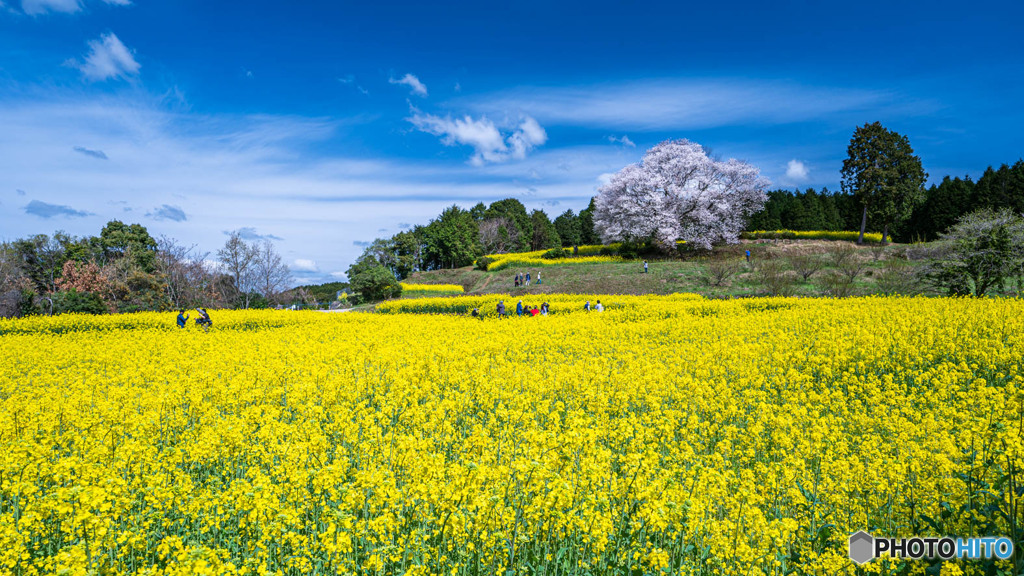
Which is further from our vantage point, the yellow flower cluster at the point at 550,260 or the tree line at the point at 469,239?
the tree line at the point at 469,239

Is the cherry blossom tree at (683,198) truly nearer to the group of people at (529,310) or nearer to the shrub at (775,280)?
the shrub at (775,280)

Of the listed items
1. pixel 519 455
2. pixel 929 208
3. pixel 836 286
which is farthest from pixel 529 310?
pixel 929 208

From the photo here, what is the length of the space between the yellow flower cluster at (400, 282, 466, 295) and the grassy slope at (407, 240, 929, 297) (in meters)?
1.20

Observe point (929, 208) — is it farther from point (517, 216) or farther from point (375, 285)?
point (375, 285)

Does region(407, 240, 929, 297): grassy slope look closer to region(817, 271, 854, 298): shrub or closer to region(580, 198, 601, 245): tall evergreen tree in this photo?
region(817, 271, 854, 298): shrub

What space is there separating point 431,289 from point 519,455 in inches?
1631

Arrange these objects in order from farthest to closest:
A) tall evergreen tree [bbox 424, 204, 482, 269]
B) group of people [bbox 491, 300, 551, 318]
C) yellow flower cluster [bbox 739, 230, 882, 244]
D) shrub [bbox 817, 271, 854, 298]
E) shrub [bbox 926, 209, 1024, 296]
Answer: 1. tall evergreen tree [bbox 424, 204, 482, 269]
2. yellow flower cluster [bbox 739, 230, 882, 244]
3. shrub [bbox 817, 271, 854, 298]
4. group of people [bbox 491, 300, 551, 318]
5. shrub [bbox 926, 209, 1024, 296]

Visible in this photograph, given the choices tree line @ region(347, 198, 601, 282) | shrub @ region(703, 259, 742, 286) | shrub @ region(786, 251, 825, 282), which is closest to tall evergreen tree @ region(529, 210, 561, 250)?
tree line @ region(347, 198, 601, 282)

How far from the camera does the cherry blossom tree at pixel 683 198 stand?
1828 inches

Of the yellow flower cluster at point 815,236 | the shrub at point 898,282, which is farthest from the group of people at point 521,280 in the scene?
the yellow flower cluster at point 815,236

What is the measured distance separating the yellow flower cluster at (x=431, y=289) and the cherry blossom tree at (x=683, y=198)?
17.7 metres

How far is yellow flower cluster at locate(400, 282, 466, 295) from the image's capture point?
44.8 meters

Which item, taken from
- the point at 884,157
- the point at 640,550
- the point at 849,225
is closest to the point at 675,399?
the point at 640,550

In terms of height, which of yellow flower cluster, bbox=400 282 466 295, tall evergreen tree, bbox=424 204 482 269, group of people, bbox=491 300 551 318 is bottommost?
group of people, bbox=491 300 551 318
